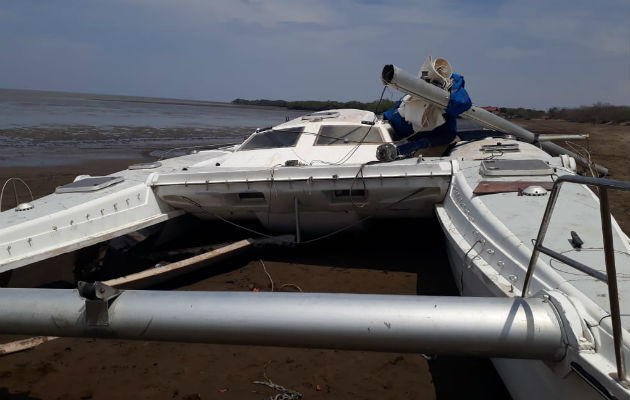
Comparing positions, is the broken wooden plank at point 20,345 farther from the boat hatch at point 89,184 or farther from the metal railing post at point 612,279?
the metal railing post at point 612,279

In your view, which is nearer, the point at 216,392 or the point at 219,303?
the point at 219,303

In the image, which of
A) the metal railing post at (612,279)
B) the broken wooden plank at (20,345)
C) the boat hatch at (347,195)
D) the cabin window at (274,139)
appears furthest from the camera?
the cabin window at (274,139)

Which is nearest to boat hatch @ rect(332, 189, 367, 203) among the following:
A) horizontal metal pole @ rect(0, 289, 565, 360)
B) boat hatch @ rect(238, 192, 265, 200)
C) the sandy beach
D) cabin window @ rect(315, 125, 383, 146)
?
boat hatch @ rect(238, 192, 265, 200)

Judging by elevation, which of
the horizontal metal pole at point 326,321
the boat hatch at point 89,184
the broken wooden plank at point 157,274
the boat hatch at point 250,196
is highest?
A: the horizontal metal pole at point 326,321

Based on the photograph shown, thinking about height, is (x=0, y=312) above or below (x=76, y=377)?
above

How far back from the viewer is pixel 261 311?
1750 mm

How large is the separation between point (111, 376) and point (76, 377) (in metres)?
0.23

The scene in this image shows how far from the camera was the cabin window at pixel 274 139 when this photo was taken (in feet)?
20.4

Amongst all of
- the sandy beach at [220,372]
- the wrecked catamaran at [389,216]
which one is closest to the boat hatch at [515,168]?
the wrecked catamaran at [389,216]

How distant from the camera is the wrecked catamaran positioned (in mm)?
1688

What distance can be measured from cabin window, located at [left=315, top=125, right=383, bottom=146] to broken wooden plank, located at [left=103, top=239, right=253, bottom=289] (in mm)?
1689

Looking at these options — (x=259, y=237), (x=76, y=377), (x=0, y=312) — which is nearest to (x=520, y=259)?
(x=0, y=312)

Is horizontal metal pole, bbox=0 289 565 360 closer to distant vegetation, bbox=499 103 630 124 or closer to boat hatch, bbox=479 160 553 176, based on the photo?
boat hatch, bbox=479 160 553 176

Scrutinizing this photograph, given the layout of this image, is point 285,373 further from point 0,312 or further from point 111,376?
point 0,312
